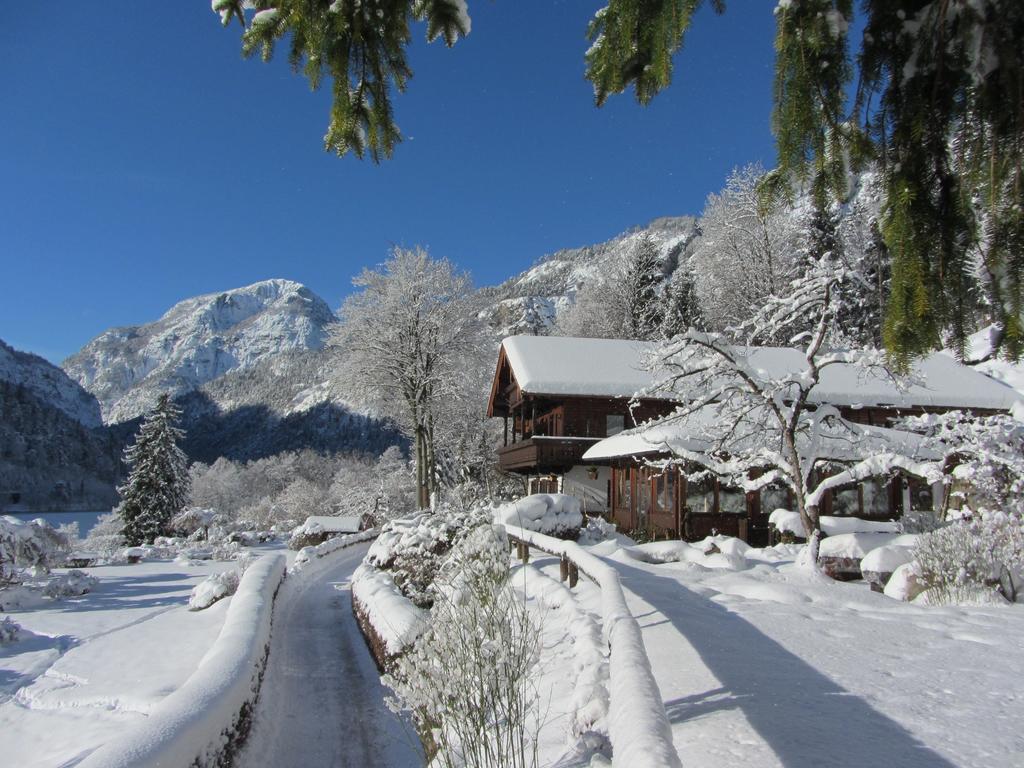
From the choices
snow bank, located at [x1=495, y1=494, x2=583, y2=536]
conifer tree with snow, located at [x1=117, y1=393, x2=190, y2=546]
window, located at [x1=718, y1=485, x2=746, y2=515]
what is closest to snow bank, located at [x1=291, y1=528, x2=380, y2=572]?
snow bank, located at [x1=495, y1=494, x2=583, y2=536]

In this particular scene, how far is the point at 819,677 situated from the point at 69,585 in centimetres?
1680

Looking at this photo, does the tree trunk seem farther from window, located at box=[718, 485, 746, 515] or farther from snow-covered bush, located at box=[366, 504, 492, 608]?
snow-covered bush, located at box=[366, 504, 492, 608]

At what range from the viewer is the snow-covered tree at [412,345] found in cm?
3012

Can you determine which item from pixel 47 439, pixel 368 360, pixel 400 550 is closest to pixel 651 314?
pixel 368 360

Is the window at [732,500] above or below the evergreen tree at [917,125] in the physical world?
below

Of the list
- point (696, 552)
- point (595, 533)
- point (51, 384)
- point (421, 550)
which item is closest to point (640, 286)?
point (595, 533)

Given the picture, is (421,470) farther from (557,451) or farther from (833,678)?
(833,678)

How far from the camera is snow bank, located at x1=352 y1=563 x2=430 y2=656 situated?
770cm

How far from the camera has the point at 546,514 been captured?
15.8 metres

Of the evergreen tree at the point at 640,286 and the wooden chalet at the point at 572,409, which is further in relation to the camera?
the evergreen tree at the point at 640,286

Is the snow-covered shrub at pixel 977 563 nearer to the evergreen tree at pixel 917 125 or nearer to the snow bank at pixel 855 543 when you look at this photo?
the snow bank at pixel 855 543

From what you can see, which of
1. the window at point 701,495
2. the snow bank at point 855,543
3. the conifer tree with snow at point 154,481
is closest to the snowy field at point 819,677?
the snow bank at point 855,543

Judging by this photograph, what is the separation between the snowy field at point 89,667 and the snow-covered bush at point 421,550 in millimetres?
3278

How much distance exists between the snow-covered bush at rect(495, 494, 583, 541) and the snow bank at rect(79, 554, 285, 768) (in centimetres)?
763
